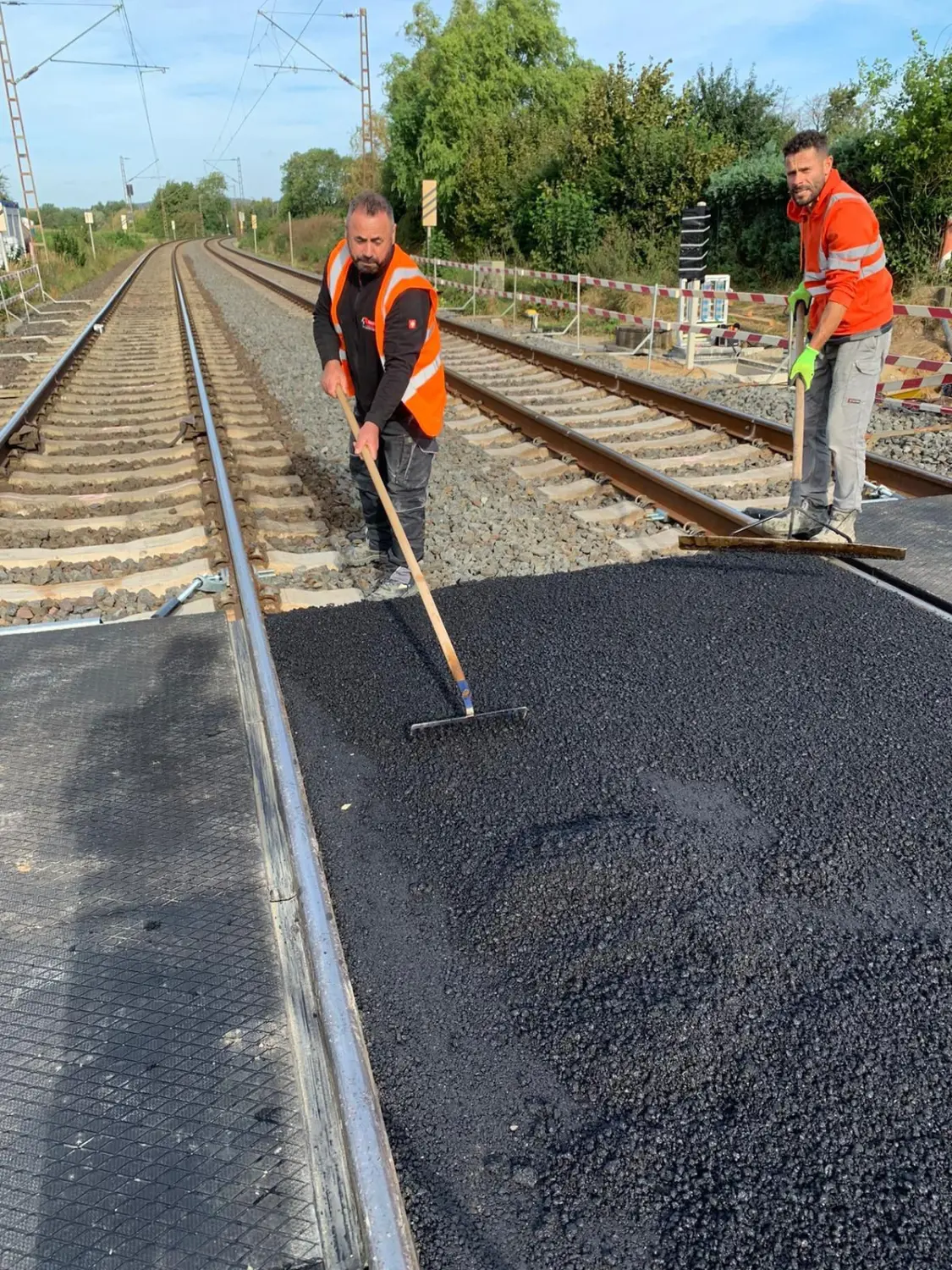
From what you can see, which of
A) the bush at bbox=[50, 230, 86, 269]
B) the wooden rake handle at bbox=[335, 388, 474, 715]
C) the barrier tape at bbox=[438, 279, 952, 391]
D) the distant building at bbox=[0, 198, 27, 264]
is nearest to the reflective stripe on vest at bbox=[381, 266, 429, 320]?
the wooden rake handle at bbox=[335, 388, 474, 715]

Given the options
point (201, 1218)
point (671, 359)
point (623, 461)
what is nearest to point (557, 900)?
point (201, 1218)

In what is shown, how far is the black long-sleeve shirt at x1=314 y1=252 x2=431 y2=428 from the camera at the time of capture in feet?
14.4

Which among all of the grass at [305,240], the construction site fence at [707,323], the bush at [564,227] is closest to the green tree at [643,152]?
the bush at [564,227]

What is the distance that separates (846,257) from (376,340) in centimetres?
238

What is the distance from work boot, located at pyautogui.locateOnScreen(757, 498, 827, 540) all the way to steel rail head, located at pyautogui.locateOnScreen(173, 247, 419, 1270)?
308 cm

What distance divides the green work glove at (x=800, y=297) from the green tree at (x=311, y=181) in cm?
7999

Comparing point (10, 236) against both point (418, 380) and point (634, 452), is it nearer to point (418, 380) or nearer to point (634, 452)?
point (634, 452)

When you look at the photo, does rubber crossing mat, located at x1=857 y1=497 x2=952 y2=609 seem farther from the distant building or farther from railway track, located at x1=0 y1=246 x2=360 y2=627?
the distant building

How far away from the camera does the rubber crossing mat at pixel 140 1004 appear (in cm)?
178

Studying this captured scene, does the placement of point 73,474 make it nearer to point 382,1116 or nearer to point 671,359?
point 382,1116

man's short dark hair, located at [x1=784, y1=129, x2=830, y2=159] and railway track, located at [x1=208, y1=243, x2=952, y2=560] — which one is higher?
man's short dark hair, located at [x1=784, y1=129, x2=830, y2=159]

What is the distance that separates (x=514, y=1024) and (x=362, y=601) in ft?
9.26

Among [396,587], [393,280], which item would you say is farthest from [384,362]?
[396,587]

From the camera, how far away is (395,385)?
174 inches
